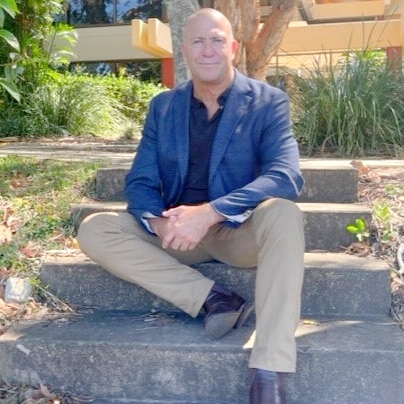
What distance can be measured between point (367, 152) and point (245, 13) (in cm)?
220

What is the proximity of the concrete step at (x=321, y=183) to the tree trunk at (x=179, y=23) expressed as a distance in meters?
1.30

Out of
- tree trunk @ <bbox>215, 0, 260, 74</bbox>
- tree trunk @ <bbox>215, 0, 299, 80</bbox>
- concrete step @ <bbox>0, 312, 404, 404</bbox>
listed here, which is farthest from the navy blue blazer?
→ tree trunk @ <bbox>215, 0, 299, 80</bbox>

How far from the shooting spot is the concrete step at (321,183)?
4.05 m

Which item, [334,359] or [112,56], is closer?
[334,359]

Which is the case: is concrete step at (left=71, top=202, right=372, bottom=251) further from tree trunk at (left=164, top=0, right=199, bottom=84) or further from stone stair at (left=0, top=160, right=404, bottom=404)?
tree trunk at (left=164, top=0, right=199, bottom=84)

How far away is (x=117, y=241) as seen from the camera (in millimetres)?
3076

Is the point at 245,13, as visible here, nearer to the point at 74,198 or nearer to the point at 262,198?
the point at 74,198

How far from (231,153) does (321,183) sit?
1.04 meters

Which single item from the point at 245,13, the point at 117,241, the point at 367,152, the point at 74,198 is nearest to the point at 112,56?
the point at 245,13

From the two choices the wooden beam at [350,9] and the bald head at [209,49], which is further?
the wooden beam at [350,9]

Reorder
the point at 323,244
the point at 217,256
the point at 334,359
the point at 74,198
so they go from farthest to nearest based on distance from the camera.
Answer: the point at 74,198
the point at 323,244
the point at 217,256
the point at 334,359

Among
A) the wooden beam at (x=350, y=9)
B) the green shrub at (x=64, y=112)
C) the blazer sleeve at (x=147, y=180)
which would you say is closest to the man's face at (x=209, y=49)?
the blazer sleeve at (x=147, y=180)

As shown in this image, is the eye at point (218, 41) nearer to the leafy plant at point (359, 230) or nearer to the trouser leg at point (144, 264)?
the trouser leg at point (144, 264)

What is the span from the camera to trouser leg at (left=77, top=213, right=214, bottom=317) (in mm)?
3061
